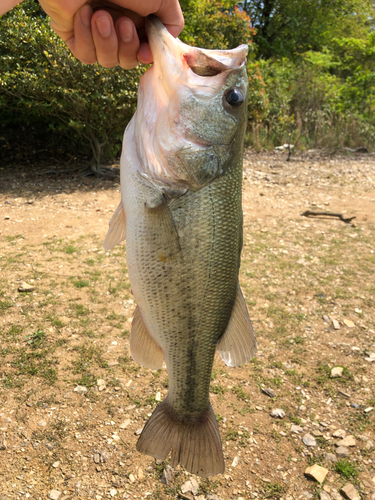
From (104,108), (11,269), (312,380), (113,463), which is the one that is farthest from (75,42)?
(104,108)

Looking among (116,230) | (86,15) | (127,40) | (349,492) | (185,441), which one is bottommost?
(349,492)

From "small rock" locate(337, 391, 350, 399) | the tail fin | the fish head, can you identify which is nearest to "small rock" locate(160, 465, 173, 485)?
the tail fin

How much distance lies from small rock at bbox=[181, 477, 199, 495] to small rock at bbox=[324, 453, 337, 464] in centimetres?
98

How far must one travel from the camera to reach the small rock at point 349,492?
2580mm

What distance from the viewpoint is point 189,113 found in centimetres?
152

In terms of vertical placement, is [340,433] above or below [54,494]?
below

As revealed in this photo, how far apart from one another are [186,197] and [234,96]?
442mm

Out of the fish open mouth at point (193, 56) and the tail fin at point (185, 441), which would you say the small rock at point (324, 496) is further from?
the fish open mouth at point (193, 56)

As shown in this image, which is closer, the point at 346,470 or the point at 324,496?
the point at 324,496

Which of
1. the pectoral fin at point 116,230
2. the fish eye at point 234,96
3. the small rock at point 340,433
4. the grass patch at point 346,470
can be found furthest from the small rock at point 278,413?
the fish eye at point 234,96

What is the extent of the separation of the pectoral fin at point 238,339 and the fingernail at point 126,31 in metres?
1.21

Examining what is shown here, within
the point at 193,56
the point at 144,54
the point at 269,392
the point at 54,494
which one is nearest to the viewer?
the point at 193,56

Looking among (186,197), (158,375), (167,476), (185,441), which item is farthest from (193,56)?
(158,375)

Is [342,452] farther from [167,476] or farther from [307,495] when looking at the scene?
[167,476]
